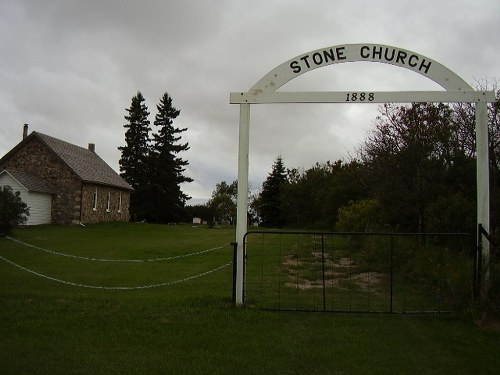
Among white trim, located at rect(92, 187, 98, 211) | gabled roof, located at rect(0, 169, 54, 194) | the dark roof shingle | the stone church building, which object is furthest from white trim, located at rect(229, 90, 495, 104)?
white trim, located at rect(92, 187, 98, 211)

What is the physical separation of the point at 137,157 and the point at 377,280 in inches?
2197

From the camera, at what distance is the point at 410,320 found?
715 cm

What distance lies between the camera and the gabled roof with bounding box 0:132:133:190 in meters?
37.0

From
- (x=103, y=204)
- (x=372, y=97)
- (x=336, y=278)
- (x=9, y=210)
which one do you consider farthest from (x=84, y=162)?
(x=372, y=97)

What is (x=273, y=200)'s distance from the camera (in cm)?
6212

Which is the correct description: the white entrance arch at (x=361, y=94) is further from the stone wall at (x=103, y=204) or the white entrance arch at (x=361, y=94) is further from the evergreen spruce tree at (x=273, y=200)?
the evergreen spruce tree at (x=273, y=200)

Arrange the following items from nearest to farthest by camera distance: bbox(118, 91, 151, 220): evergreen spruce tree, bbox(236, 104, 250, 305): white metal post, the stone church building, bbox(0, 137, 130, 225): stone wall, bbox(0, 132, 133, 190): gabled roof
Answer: bbox(236, 104, 250, 305): white metal post < the stone church building < bbox(0, 137, 130, 225): stone wall < bbox(0, 132, 133, 190): gabled roof < bbox(118, 91, 151, 220): evergreen spruce tree

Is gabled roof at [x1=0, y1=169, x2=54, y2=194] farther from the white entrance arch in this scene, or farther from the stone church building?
the white entrance arch

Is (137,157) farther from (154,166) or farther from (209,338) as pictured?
(209,338)

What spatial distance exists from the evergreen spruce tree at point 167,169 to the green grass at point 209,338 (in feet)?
169

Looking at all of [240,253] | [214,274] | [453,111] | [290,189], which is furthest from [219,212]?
[240,253]

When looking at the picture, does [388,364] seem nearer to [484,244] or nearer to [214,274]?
[484,244]

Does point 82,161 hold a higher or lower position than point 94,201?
higher

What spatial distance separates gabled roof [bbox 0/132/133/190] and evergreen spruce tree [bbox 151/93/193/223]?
13.5 metres
